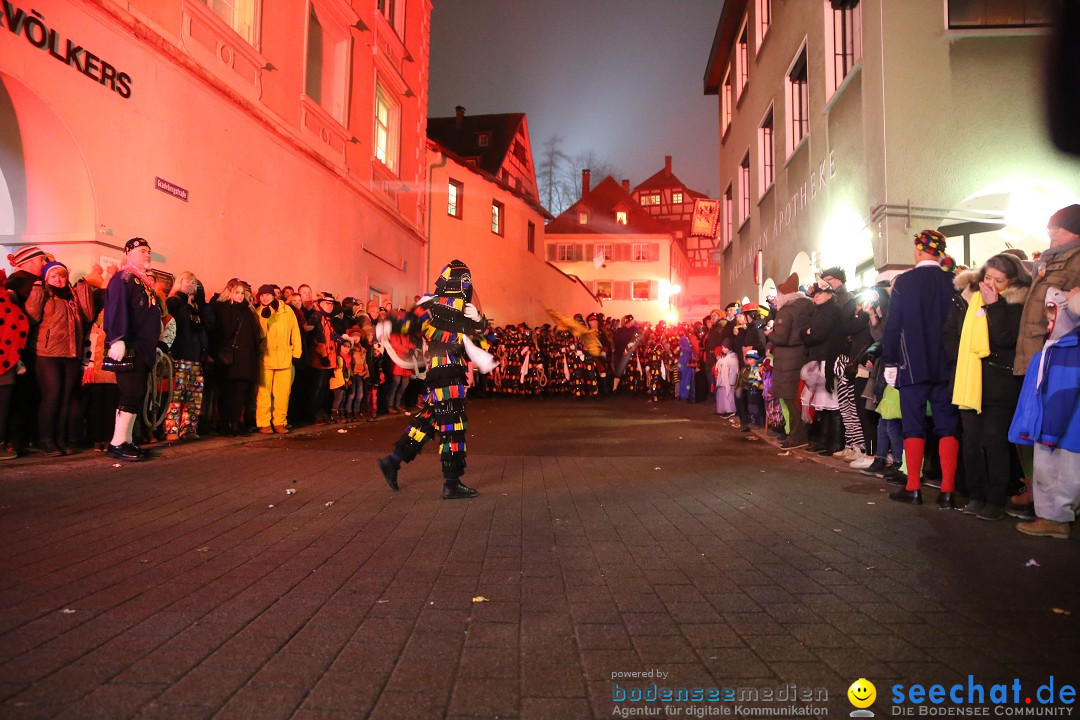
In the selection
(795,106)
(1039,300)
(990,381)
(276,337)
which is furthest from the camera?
(795,106)

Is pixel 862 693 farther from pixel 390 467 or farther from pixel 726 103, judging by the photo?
pixel 726 103

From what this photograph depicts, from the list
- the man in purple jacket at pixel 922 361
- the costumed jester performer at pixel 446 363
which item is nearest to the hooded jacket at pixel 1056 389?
the man in purple jacket at pixel 922 361

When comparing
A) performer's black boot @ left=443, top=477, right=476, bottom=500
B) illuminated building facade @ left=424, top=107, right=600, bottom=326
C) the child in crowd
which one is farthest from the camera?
illuminated building facade @ left=424, top=107, right=600, bottom=326

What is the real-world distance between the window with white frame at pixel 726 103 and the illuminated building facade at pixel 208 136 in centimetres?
1124

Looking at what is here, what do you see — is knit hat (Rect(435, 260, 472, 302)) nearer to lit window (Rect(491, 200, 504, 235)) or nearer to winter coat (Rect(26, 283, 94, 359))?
winter coat (Rect(26, 283, 94, 359))

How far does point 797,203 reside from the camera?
15.1m

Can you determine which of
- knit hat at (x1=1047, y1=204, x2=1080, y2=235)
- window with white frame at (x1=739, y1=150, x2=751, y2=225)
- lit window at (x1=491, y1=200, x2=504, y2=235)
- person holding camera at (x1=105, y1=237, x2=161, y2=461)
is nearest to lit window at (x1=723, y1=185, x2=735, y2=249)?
window with white frame at (x1=739, y1=150, x2=751, y2=225)

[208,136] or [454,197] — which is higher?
[454,197]

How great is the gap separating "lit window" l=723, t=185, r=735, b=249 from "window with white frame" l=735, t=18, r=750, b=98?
3560 mm

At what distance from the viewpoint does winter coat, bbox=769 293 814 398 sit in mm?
9250

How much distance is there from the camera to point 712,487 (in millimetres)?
6891

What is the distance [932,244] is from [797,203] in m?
9.24

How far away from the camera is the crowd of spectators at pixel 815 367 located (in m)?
5.15

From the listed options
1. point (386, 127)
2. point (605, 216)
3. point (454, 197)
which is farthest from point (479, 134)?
point (605, 216)
